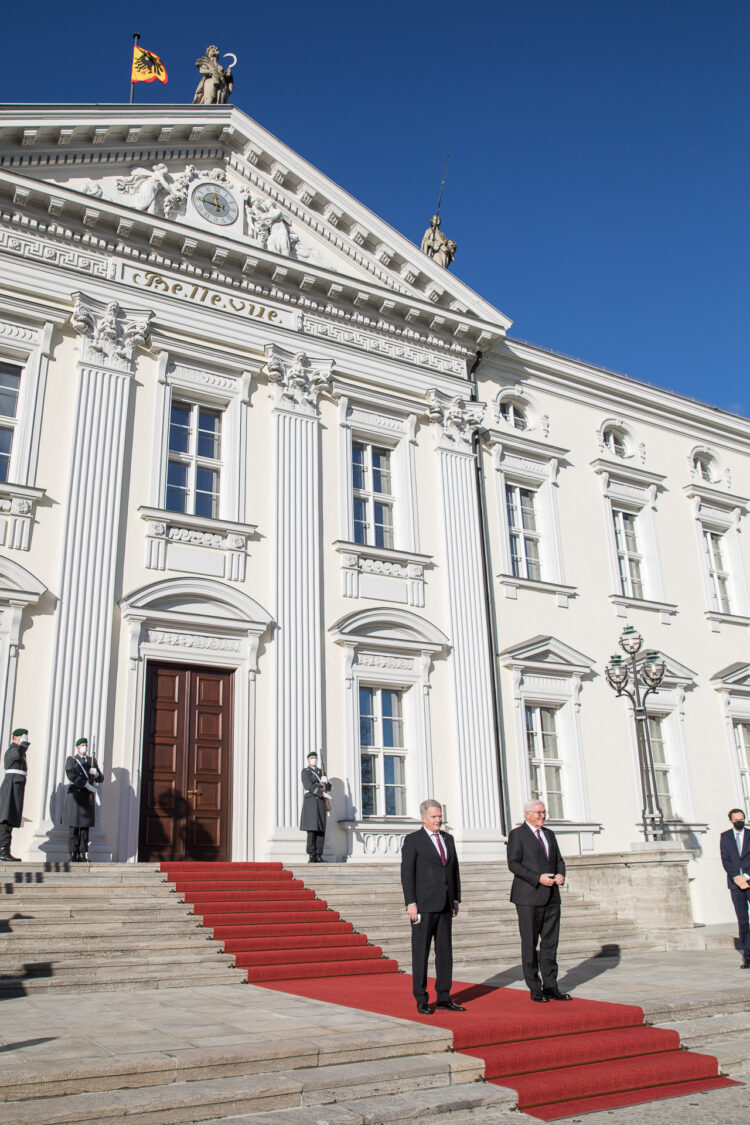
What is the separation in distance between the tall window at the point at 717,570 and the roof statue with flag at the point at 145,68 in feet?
52.6

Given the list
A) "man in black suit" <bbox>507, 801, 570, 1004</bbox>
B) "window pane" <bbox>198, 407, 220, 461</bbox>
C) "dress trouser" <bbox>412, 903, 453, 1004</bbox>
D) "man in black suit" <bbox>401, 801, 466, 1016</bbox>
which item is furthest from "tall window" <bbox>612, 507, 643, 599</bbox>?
"dress trouser" <bbox>412, 903, 453, 1004</bbox>

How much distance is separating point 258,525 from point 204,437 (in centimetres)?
196

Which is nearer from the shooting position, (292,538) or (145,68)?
(292,538)

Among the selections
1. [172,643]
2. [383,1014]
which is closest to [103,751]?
[172,643]

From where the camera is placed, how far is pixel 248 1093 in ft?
17.3

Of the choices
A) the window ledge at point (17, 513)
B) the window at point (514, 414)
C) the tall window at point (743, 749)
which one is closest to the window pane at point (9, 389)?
the window ledge at point (17, 513)

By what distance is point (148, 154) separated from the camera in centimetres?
1709

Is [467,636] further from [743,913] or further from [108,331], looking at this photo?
[108,331]

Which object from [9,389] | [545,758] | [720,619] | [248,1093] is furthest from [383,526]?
[248,1093]

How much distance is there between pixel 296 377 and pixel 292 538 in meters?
3.18

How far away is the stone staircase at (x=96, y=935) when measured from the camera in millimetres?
8773

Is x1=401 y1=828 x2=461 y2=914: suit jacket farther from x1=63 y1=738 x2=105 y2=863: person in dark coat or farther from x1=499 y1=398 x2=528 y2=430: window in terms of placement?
x1=499 y1=398 x2=528 y2=430: window

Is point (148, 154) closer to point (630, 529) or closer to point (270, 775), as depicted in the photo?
point (270, 775)

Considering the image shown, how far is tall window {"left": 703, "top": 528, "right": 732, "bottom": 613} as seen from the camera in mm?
22234
